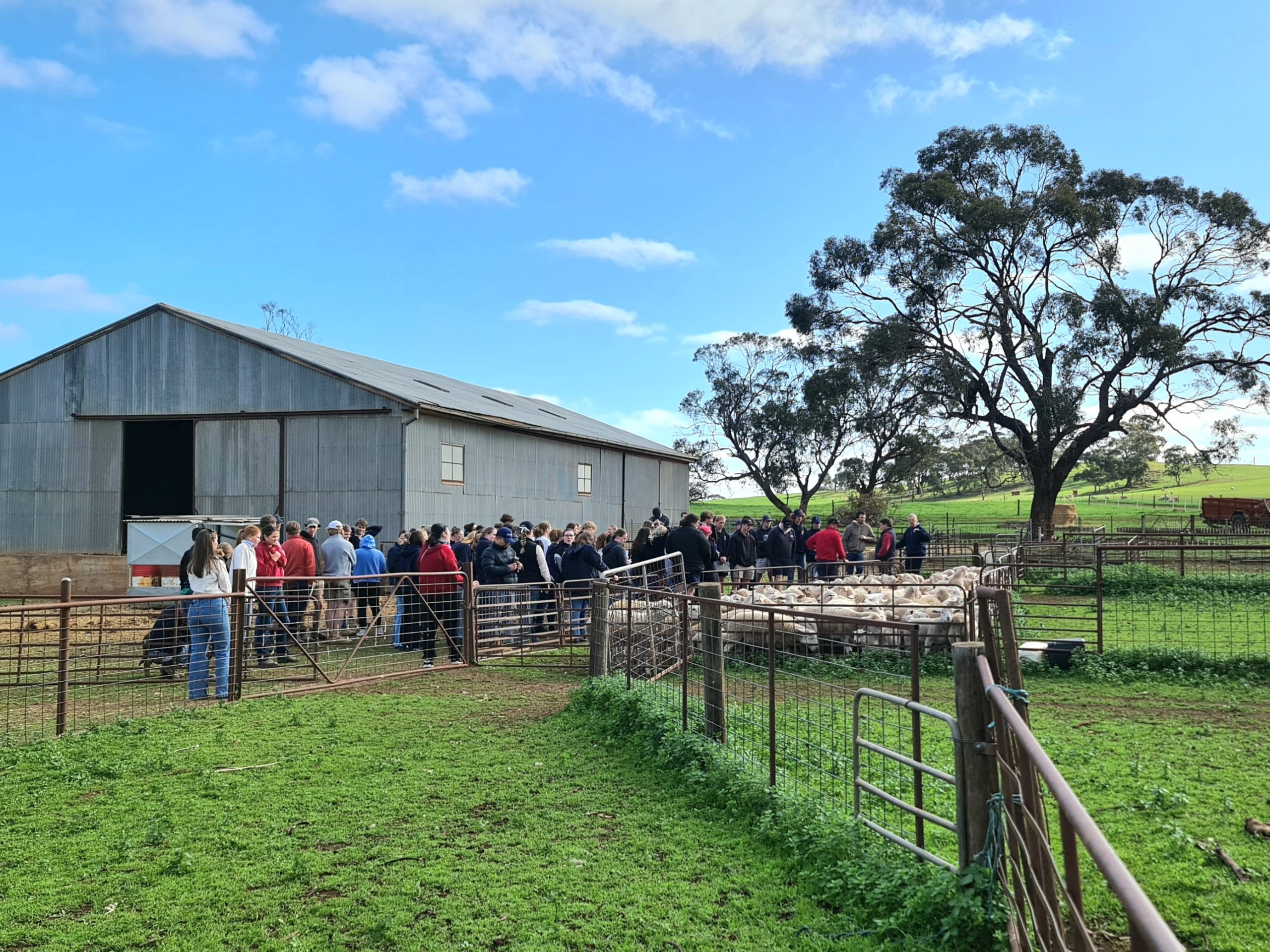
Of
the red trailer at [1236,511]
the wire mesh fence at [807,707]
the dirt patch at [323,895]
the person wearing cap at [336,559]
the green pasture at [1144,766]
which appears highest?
the red trailer at [1236,511]

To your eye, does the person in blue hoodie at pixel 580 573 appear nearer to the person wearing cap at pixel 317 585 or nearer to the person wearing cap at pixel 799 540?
the person wearing cap at pixel 317 585

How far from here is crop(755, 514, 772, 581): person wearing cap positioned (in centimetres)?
1977

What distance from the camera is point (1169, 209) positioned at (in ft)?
118

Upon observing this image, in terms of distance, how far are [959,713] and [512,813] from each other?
3238 millimetres

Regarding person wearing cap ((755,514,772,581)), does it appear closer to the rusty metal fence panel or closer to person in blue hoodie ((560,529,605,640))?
person in blue hoodie ((560,529,605,640))

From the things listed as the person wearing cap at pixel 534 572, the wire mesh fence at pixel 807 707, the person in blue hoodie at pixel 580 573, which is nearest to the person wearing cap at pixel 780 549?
the person in blue hoodie at pixel 580 573

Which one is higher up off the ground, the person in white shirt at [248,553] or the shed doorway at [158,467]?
the shed doorway at [158,467]

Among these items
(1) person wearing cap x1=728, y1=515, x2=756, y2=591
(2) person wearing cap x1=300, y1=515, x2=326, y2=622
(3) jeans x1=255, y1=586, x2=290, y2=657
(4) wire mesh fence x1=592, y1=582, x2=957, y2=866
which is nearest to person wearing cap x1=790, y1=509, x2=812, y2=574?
(1) person wearing cap x1=728, y1=515, x2=756, y2=591

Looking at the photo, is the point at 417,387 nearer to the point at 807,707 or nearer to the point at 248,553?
the point at 248,553

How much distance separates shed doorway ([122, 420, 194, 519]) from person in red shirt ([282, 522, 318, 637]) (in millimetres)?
11039

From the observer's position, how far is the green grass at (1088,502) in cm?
6931

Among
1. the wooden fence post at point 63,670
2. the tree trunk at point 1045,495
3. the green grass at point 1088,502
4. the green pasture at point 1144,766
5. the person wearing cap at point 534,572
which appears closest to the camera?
the green pasture at point 1144,766

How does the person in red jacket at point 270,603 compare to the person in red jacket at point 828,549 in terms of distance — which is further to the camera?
the person in red jacket at point 828,549

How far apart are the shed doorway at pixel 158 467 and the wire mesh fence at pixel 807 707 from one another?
55.2 ft
